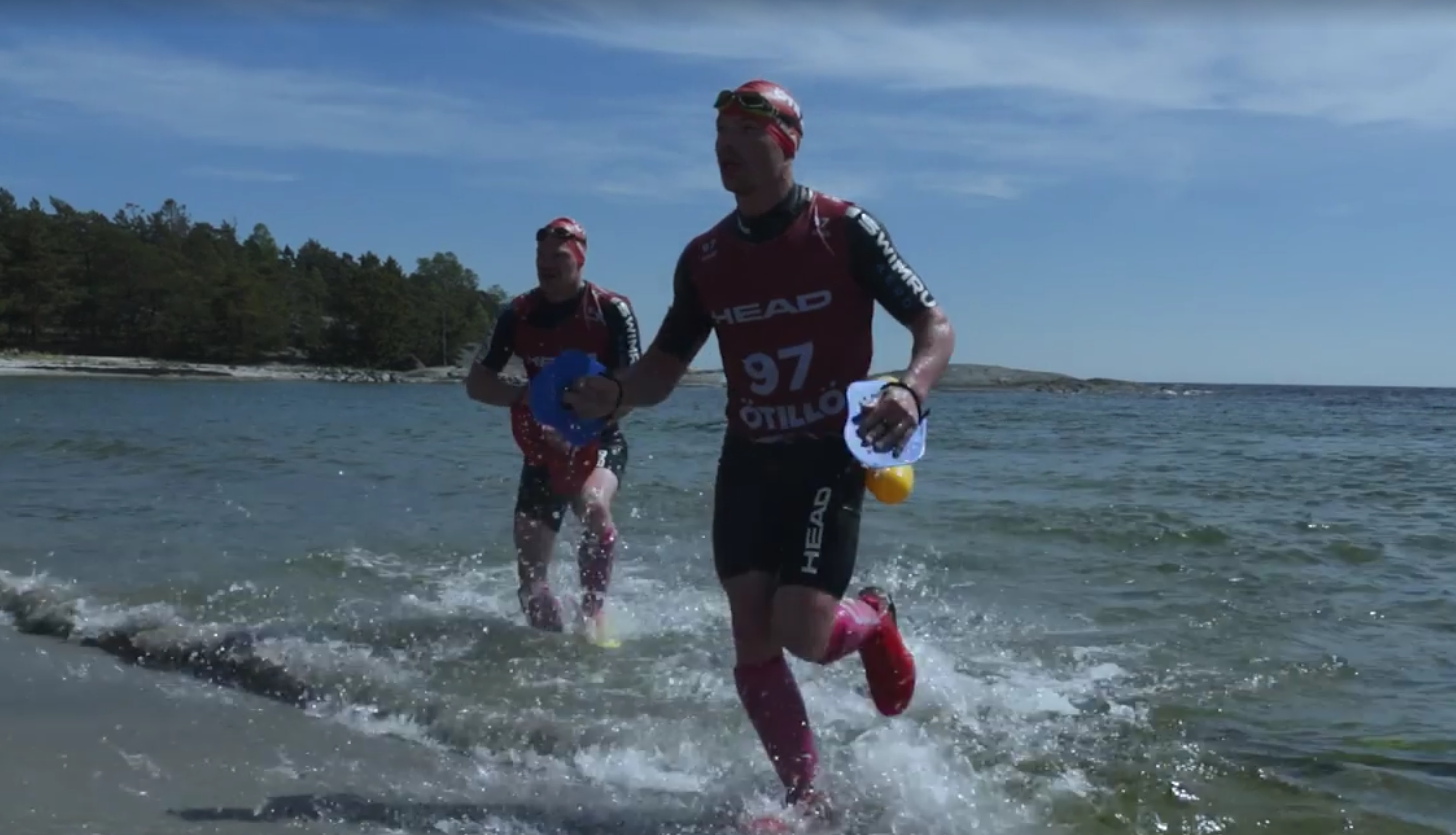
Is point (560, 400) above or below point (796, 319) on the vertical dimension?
below

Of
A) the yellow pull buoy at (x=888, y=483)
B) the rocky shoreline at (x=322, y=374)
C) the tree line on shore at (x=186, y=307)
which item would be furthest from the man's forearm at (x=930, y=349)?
the tree line on shore at (x=186, y=307)

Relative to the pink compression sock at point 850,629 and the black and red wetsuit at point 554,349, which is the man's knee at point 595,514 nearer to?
the black and red wetsuit at point 554,349

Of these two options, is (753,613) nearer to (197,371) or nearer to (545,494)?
(545,494)

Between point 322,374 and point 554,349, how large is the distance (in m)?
81.3

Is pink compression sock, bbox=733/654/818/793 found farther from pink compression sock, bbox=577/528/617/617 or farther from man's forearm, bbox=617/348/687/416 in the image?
pink compression sock, bbox=577/528/617/617

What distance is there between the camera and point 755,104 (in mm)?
3953

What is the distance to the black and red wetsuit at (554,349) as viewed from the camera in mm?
6758

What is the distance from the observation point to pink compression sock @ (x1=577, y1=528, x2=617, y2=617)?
6.96 meters

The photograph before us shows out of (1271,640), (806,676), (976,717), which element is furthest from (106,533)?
(1271,640)

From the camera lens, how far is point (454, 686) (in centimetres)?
590

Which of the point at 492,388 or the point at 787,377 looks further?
the point at 492,388

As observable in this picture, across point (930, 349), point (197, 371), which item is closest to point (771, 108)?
point (930, 349)

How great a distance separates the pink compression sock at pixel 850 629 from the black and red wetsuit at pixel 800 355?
0.10m

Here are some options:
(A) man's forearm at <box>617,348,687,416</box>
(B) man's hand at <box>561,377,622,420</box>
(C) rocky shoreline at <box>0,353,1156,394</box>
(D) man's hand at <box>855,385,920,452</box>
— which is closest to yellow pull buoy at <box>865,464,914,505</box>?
(D) man's hand at <box>855,385,920,452</box>
